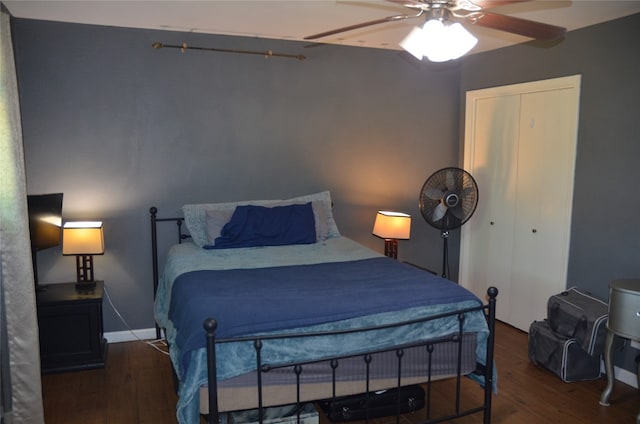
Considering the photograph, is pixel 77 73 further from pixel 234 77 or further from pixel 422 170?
pixel 422 170

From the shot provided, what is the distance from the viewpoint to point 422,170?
4668mm

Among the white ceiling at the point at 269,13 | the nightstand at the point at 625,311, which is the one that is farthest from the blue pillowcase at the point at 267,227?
the nightstand at the point at 625,311

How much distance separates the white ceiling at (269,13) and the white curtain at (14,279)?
3.03 feet

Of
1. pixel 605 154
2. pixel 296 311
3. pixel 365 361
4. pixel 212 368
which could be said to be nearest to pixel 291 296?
pixel 296 311

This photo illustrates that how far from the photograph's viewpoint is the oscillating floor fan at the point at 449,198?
3848 mm

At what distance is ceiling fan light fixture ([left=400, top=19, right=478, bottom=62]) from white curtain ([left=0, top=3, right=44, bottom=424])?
1827mm

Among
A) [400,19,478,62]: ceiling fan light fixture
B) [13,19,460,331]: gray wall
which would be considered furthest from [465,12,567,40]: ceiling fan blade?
[13,19,460,331]: gray wall

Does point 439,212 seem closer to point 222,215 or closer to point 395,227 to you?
point 395,227

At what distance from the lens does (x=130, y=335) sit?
3.89m

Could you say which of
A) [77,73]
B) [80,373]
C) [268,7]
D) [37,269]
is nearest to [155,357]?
[80,373]

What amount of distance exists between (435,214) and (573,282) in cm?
107

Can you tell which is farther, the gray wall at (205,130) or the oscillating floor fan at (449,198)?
the oscillating floor fan at (449,198)

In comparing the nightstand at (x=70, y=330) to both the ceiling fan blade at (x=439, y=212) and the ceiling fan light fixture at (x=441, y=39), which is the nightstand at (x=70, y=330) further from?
the ceiling fan light fixture at (x=441, y=39)

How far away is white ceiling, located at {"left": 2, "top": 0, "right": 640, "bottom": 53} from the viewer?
9.89 feet
